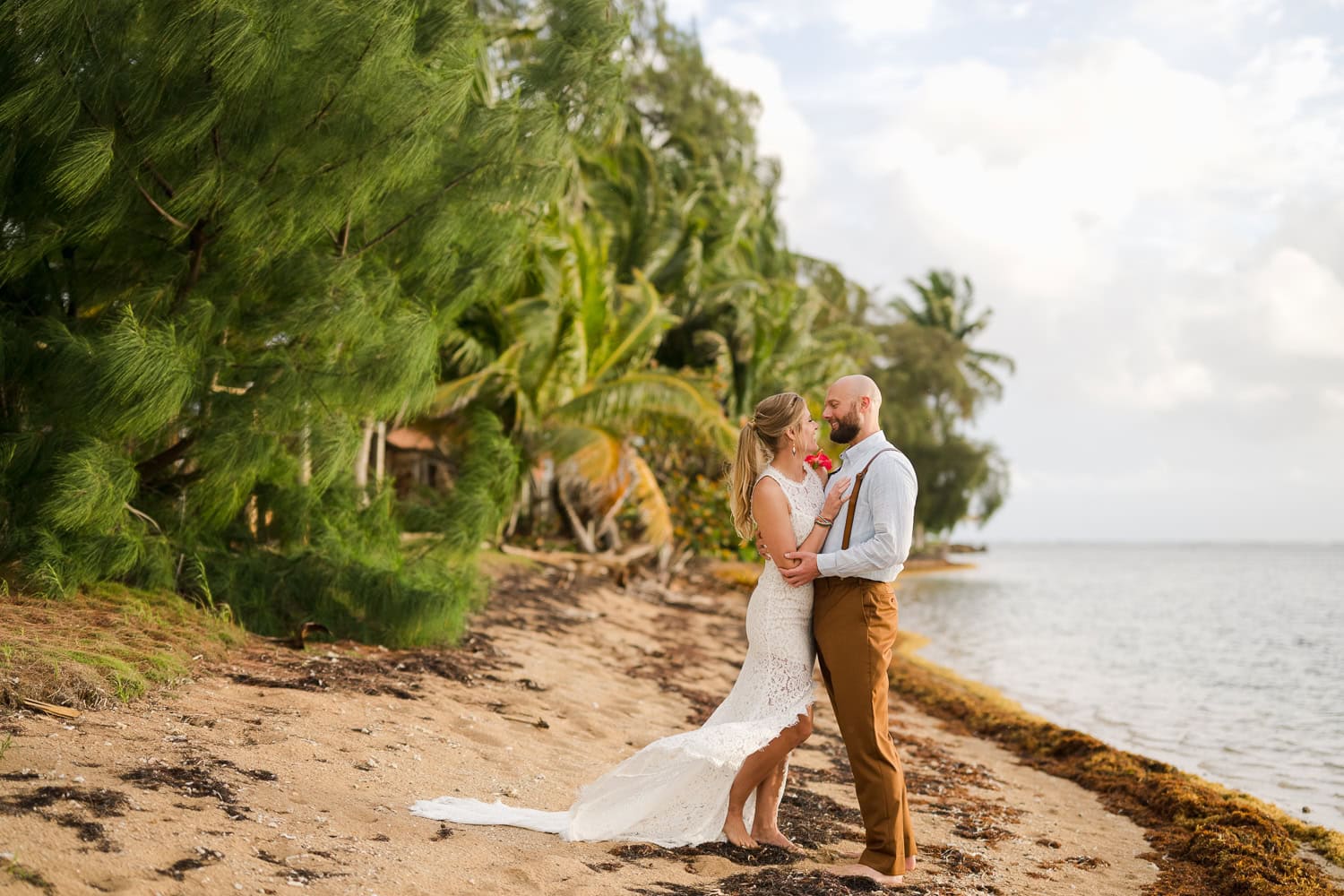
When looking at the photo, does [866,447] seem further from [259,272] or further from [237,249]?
[259,272]

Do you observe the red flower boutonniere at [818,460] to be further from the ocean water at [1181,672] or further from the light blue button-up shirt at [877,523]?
the ocean water at [1181,672]

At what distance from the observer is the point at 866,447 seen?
4457 millimetres

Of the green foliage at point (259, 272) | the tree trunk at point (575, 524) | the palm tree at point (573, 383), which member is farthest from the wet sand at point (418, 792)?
the tree trunk at point (575, 524)

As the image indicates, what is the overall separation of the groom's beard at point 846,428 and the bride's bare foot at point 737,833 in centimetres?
168

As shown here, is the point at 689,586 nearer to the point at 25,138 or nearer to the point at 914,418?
the point at 25,138

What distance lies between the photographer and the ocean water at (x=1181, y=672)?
987 centimetres

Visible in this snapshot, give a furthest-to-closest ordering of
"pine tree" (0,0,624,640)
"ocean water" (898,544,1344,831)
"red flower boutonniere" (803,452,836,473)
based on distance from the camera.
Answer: "ocean water" (898,544,1344,831) → "pine tree" (0,0,624,640) → "red flower boutonniere" (803,452,836,473)

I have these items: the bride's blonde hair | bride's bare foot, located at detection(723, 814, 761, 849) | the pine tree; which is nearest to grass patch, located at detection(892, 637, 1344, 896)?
bride's bare foot, located at detection(723, 814, 761, 849)

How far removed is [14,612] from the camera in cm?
568

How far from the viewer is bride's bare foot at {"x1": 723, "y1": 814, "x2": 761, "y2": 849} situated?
4.53 metres

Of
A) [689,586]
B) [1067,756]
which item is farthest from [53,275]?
[689,586]

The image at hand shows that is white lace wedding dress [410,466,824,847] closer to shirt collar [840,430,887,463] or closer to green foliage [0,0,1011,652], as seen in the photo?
shirt collar [840,430,887,463]

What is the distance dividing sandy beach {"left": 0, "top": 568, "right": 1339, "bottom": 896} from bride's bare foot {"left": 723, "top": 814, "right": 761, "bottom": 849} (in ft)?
0.22

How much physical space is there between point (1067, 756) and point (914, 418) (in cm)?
3365
